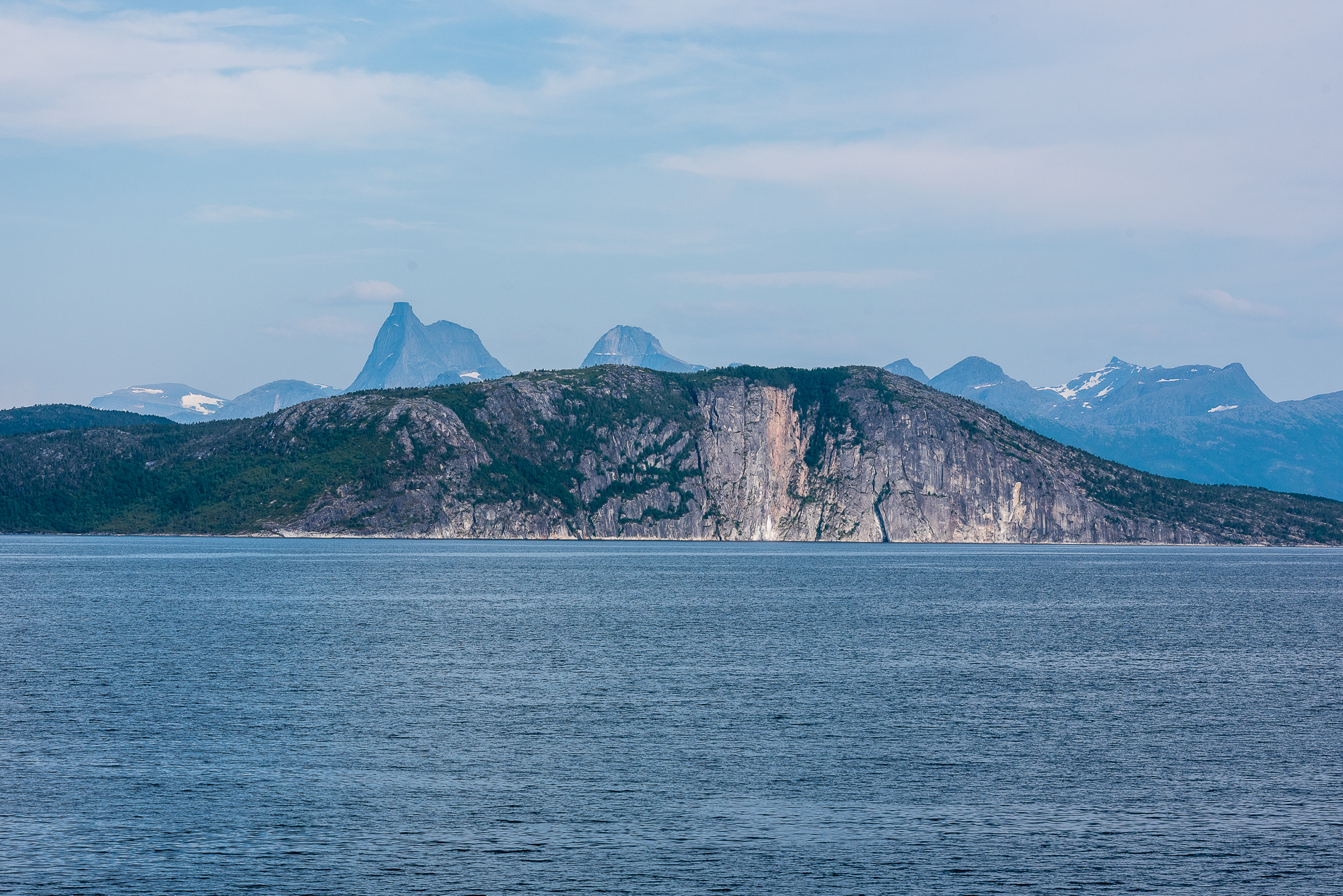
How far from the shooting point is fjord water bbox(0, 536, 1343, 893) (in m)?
39.7

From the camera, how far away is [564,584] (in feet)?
628

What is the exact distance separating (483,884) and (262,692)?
4227cm

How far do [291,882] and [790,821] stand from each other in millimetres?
18661

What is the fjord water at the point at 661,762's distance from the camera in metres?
39.7

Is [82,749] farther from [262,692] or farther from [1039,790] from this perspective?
[1039,790]

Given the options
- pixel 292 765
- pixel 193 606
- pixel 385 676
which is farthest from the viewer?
pixel 193 606

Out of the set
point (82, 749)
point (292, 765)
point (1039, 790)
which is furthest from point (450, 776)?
point (1039, 790)

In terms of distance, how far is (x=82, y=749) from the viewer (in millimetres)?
56438

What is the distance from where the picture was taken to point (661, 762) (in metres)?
55.3

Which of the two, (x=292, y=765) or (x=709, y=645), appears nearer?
(x=292, y=765)

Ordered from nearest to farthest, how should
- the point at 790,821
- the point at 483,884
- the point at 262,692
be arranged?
the point at 483,884 < the point at 790,821 < the point at 262,692

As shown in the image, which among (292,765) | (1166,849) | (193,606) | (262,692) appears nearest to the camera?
(1166,849)

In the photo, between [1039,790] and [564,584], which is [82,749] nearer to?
[1039,790]

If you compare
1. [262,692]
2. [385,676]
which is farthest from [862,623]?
[262,692]
